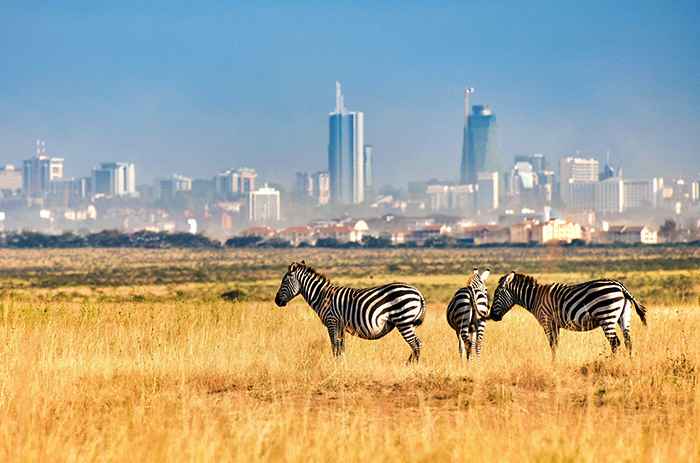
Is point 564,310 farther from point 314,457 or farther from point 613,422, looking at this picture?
point 314,457

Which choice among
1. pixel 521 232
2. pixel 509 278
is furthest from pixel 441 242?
pixel 509 278

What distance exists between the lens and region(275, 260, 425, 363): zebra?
11789 mm

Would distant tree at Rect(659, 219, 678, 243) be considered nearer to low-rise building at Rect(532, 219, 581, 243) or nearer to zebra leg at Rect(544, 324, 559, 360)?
low-rise building at Rect(532, 219, 581, 243)

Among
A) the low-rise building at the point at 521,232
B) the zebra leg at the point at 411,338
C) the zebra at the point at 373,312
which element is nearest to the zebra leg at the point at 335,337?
the zebra at the point at 373,312

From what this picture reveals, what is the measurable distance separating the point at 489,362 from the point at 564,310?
1.70 metres

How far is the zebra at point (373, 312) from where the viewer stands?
11.8 meters

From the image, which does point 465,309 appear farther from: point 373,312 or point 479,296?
point 373,312

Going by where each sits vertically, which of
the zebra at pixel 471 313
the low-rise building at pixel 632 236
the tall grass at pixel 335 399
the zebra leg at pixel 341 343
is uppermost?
the low-rise building at pixel 632 236

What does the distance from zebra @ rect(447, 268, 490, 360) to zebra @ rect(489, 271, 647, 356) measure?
2.81ft

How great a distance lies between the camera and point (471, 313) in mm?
12133

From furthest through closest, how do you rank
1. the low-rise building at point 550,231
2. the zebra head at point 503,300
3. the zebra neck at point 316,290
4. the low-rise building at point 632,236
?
the low-rise building at point 632,236 < the low-rise building at point 550,231 < the zebra head at point 503,300 < the zebra neck at point 316,290

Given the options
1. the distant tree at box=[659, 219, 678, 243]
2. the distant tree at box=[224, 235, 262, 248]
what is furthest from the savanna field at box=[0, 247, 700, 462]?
the distant tree at box=[659, 219, 678, 243]

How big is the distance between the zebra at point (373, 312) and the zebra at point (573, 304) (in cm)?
177

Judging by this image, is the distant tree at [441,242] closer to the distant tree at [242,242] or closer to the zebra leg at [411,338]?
the distant tree at [242,242]
